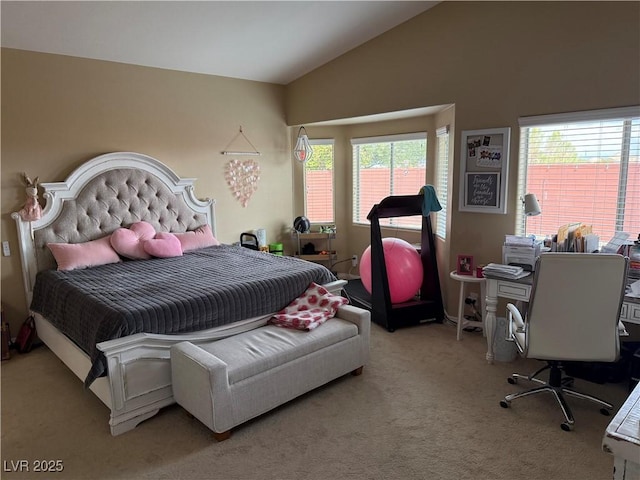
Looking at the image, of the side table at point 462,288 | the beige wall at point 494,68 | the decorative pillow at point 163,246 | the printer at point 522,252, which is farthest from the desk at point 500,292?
the decorative pillow at point 163,246

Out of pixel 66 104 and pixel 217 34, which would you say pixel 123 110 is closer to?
pixel 66 104

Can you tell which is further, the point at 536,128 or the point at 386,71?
the point at 386,71

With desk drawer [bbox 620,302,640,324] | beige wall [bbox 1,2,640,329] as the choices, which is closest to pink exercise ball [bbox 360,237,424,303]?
beige wall [bbox 1,2,640,329]

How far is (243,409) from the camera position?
2566mm

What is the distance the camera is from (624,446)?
1.09 m

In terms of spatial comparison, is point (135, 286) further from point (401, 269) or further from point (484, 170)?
point (484, 170)

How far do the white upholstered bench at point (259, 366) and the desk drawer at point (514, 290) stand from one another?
1.03 meters

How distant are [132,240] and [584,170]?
12.8 feet

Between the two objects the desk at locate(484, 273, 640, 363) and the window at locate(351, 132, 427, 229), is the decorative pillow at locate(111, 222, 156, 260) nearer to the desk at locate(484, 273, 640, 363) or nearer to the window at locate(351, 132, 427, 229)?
the window at locate(351, 132, 427, 229)

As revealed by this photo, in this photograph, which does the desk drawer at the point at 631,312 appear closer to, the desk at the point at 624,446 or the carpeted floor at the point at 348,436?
the carpeted floor at the point at 348,436

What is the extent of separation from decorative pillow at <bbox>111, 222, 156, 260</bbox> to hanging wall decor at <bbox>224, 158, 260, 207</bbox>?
48.7 inches

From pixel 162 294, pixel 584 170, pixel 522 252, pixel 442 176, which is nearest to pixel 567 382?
pixel 522 252

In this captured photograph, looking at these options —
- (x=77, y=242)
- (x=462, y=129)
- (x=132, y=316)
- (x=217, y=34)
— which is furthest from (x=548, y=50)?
(x=77, y=242)

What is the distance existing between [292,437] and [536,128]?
3.02 metres
